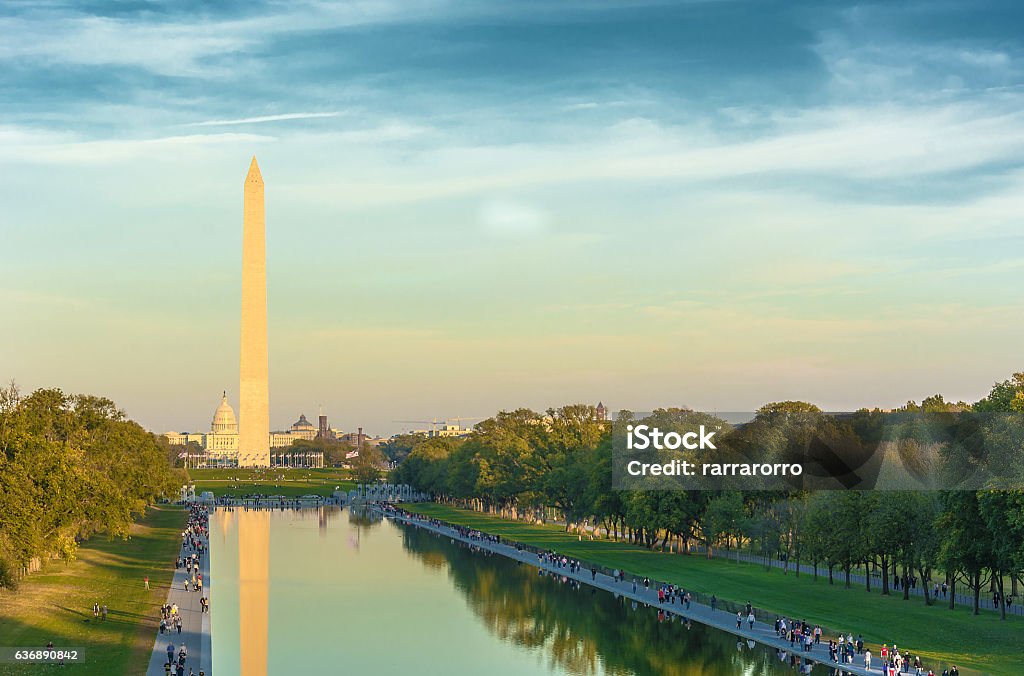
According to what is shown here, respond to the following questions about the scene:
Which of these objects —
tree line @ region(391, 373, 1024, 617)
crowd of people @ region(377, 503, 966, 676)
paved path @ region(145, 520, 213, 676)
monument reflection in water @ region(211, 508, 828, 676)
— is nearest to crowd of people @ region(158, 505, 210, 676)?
paved path @ region(145, 520, 213, 676)

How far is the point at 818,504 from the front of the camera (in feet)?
244

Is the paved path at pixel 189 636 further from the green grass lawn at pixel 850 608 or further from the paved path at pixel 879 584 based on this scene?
the paved path at pixel 879 584

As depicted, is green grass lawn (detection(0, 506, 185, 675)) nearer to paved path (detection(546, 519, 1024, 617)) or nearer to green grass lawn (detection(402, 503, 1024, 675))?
green grass lawn (detection(402, 503, 1024, 675))

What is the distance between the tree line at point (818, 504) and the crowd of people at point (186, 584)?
32747mm

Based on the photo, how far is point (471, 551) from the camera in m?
101

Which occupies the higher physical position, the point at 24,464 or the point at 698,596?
the point at 24,464

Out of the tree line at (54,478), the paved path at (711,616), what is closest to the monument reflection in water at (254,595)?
the tree line at (54,478)

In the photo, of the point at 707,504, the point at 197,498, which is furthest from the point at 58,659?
the point at 197,498

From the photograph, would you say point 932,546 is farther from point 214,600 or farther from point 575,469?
point 575,469

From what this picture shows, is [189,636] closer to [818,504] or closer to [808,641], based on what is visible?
[808,641]

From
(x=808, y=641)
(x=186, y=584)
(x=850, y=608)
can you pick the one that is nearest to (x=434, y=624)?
(x=808, y=641)

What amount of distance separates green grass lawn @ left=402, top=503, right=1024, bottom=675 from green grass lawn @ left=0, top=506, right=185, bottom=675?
103 feet

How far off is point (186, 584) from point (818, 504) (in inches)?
1525

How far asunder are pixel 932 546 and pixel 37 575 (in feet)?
176
